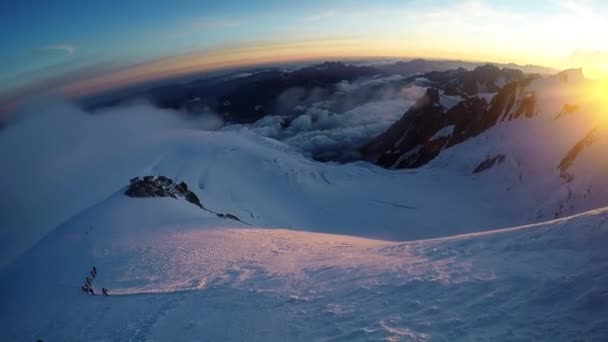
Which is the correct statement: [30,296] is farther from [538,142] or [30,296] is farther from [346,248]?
[538,142]

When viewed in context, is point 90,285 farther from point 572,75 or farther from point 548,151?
point 572,75

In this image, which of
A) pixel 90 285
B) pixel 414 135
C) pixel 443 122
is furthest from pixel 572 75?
pixel 90 285

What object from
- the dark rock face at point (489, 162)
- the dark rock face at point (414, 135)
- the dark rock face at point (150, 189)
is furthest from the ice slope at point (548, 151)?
the dark rock face at point (150, 189)

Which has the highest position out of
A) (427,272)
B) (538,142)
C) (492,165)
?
(427,272)

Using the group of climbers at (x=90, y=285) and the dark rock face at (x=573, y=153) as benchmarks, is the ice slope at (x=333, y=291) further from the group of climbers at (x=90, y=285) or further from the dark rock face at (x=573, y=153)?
the dark rock face at (x=573, y=153)

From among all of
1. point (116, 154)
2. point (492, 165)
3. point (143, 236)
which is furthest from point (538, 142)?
point (116, 154)

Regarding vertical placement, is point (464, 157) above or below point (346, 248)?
below

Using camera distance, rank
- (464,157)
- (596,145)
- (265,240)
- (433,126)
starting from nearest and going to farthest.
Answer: (265,240) → (596,145) → (464,157) → (433,126)
